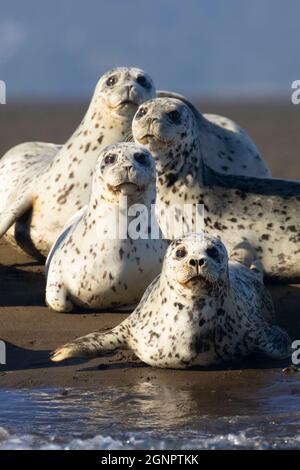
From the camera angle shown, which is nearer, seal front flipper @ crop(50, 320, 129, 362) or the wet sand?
the wet sand

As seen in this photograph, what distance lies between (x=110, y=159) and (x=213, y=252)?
1.28 metres

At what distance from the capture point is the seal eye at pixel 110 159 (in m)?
10.1

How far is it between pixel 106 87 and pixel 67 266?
5.89ft

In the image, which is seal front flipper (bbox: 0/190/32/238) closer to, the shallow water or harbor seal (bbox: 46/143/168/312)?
harbor seal (bbox: 46/143/168/312)

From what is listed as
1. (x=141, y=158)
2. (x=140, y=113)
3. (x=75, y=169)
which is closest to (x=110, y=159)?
(x=141, y=158)

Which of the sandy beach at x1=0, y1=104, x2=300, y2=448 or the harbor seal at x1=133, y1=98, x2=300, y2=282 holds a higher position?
the harbor seal at x1=133, y1=98, x2=300, y2=282

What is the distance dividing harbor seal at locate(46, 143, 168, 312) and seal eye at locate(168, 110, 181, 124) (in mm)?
1010

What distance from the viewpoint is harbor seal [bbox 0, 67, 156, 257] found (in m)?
11.8

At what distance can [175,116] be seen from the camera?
1123cm

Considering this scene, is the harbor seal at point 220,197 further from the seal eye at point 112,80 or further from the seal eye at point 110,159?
the seal eye at point 110,159

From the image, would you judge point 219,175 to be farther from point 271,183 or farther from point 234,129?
point 234,129

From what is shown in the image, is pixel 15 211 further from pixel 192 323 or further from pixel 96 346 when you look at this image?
pixel 192 323

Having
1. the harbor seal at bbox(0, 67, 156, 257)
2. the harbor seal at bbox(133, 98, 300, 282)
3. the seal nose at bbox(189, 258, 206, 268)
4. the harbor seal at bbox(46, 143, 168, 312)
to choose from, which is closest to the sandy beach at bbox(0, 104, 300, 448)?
the harbor seal at bbox(46, 143, 168, 312)
